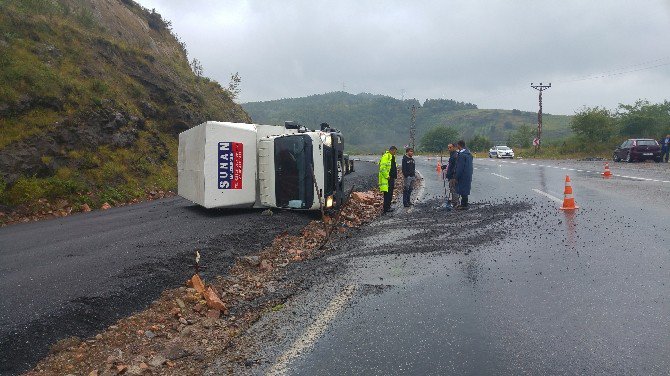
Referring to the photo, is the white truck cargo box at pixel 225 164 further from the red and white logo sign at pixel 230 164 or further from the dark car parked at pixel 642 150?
the dark car parked at pixel 642 150

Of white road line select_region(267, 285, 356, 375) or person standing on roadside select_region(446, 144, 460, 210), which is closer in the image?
white road line select_region(267, 285, 356, 375)

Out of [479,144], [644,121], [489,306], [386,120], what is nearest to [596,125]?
[644,121]

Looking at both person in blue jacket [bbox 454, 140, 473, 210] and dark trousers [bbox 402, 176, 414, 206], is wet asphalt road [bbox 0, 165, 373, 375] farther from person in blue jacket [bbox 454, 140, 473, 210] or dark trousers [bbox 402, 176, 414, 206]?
person in blue jacket [bbox 454, 140, 473, 210]

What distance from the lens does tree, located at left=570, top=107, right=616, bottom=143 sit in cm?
5097

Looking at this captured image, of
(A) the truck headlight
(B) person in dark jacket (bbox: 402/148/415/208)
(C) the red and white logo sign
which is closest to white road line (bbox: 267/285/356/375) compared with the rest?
(A) the truck headlight

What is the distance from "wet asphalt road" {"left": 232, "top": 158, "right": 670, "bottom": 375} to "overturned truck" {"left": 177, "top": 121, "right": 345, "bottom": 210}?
8.51ft

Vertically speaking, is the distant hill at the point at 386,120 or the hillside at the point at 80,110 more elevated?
the distant hill at the point at 386,120

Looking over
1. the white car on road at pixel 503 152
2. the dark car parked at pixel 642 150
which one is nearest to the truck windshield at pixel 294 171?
the dark car parked at pixel 642 150

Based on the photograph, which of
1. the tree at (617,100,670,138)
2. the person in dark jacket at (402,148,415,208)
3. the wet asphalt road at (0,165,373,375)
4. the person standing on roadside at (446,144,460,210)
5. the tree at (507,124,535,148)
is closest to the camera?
the wet asphalt road at (0,165,373,375)

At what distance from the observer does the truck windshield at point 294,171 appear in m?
10.9

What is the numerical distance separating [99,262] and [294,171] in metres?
4.91

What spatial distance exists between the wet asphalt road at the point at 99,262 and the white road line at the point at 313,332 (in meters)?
2.14

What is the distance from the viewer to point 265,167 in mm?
11344

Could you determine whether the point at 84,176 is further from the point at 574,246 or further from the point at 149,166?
the point at 574,246
